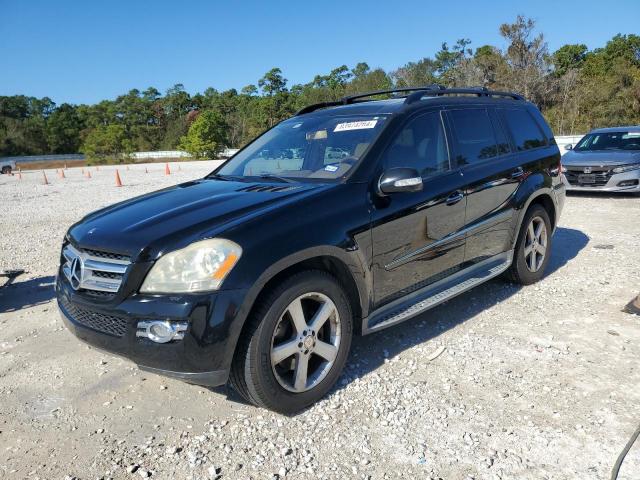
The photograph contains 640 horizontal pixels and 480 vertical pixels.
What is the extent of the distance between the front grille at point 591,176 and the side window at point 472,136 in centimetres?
722

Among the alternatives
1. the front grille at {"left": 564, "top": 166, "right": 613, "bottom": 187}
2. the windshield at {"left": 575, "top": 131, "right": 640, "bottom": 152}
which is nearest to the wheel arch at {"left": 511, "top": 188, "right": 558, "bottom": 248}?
A: the front grille at {"left": 564, "top": 166, "right": 613, "bottom": 187}

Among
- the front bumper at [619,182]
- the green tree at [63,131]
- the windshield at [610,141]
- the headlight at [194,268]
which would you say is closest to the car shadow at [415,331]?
the headlight at [194,268]

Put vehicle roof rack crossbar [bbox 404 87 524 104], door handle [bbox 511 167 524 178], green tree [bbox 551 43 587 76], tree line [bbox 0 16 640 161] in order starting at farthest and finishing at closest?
1. green tree [bbox 551 43 587 76]
2. tree line [bbox 0 16 640 161]
3. door handle [bbox 511 167 524 178]
4. vehicle roof rack crossbar [bbox 404 87 524 104]

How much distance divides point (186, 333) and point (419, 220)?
1.84 meters

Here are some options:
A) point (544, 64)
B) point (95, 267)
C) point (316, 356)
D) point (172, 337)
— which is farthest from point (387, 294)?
point (544, 64)

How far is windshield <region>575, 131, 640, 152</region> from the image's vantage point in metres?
Result: 11.0

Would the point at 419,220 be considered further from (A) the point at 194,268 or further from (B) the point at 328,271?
(A) the point at 194,268

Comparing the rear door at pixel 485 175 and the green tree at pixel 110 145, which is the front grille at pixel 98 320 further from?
the green tree at pixel 110 145

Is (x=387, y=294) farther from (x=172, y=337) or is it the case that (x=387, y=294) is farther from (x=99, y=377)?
(x=99, y=377)

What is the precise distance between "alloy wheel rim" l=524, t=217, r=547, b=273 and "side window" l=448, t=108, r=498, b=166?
104cm

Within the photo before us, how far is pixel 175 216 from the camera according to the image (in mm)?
2992

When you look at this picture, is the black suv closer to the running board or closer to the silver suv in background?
the running board

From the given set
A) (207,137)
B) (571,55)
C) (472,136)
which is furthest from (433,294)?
(571,55)

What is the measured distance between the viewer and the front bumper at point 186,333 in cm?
253
